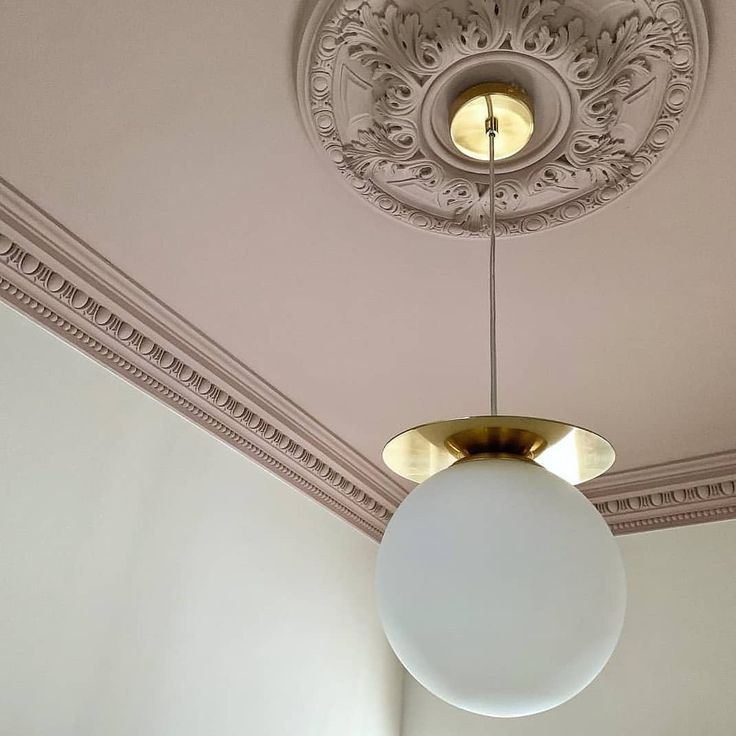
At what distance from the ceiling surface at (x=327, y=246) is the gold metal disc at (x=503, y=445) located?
567 millimetres

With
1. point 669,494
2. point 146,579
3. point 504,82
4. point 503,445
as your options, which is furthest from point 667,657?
point 504,82

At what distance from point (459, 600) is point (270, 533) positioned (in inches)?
51.1

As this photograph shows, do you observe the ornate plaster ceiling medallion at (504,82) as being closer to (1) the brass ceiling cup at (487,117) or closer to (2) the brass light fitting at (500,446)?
(1) the brass ceiling cup at (487,117)

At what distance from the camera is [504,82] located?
1.15m

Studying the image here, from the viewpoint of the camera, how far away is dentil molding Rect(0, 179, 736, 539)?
4.96 feet

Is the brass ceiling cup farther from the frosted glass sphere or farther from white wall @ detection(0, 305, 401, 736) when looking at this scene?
white wall @ detection(0, 305, 401, 736)

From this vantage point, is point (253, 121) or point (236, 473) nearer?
point (253, 121)

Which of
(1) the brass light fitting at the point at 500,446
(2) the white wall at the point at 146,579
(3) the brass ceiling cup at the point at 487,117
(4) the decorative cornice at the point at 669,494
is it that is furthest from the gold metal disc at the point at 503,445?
(4) the decorative cornice at the point at 669,494

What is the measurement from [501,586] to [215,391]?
47.9 inches

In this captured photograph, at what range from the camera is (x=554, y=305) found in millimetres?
1543

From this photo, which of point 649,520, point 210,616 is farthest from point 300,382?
point 649,520

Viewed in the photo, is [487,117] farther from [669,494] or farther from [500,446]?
[669,494]

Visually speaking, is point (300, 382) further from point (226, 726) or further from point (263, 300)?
point (226, 726)

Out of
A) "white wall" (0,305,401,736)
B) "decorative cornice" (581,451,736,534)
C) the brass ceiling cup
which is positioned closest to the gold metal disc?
the brass ceiling cup
